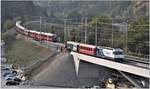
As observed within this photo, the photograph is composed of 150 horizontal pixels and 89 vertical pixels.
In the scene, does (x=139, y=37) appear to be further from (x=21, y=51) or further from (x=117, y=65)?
(x=117, y=65)

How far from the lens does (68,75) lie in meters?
28.1

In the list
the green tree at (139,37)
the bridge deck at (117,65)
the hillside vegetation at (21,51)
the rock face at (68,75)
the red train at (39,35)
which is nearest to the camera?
the bridge deck at (117,65)

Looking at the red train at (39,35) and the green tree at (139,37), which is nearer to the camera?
the green tree at (139,37)

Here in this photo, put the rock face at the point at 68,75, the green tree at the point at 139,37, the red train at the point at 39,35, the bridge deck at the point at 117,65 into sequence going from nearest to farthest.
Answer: the bridge deck at the point at 117,65 → the rock face at the point at 68,75 → the green tree at the point at 139,37 → the red train at the point at 39,35

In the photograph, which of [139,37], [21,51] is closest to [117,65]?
[139,37]

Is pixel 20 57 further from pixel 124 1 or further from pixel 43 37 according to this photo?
pixel 124 1

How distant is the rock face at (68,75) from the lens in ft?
89.5

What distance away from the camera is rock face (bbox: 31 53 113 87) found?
27.3 m

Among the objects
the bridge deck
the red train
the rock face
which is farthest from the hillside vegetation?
the bridge deck

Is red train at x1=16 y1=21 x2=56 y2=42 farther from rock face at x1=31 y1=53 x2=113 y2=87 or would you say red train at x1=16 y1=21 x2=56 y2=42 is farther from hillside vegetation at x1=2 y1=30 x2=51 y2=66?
rock face at x1=31 y1=53 x2=113 y2=87

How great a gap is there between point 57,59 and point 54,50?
3.81m

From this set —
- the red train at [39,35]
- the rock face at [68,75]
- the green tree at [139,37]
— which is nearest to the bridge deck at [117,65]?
the rock face at [68,75]

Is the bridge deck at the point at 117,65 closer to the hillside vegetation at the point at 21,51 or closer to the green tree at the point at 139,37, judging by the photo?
the hillside vegetation at the point at 21,51

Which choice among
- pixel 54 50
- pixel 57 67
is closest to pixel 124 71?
pixel 57 67
